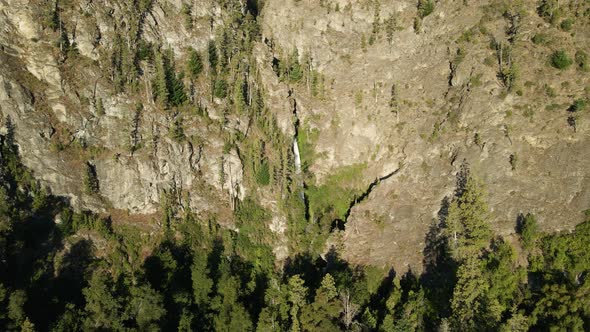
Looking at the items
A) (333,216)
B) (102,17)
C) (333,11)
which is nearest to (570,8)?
(333,11)

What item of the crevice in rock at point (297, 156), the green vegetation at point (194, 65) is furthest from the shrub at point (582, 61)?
the green vegetation at point (194, 65)

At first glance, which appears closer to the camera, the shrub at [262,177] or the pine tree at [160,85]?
the pine tree at [160,85]

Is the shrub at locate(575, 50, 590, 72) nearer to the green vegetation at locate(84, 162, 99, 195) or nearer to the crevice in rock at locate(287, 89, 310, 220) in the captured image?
the crevice in rock at locate(287, 89, 310, 220)

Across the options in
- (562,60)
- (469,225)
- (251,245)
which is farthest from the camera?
(251,245)

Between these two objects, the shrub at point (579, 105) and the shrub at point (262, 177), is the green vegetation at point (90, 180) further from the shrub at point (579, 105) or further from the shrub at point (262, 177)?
the shrub at point (579, 105)

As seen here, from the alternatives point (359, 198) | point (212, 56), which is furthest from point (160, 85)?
point (359, 198)

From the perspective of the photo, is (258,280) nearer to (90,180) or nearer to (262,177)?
(262,177)
